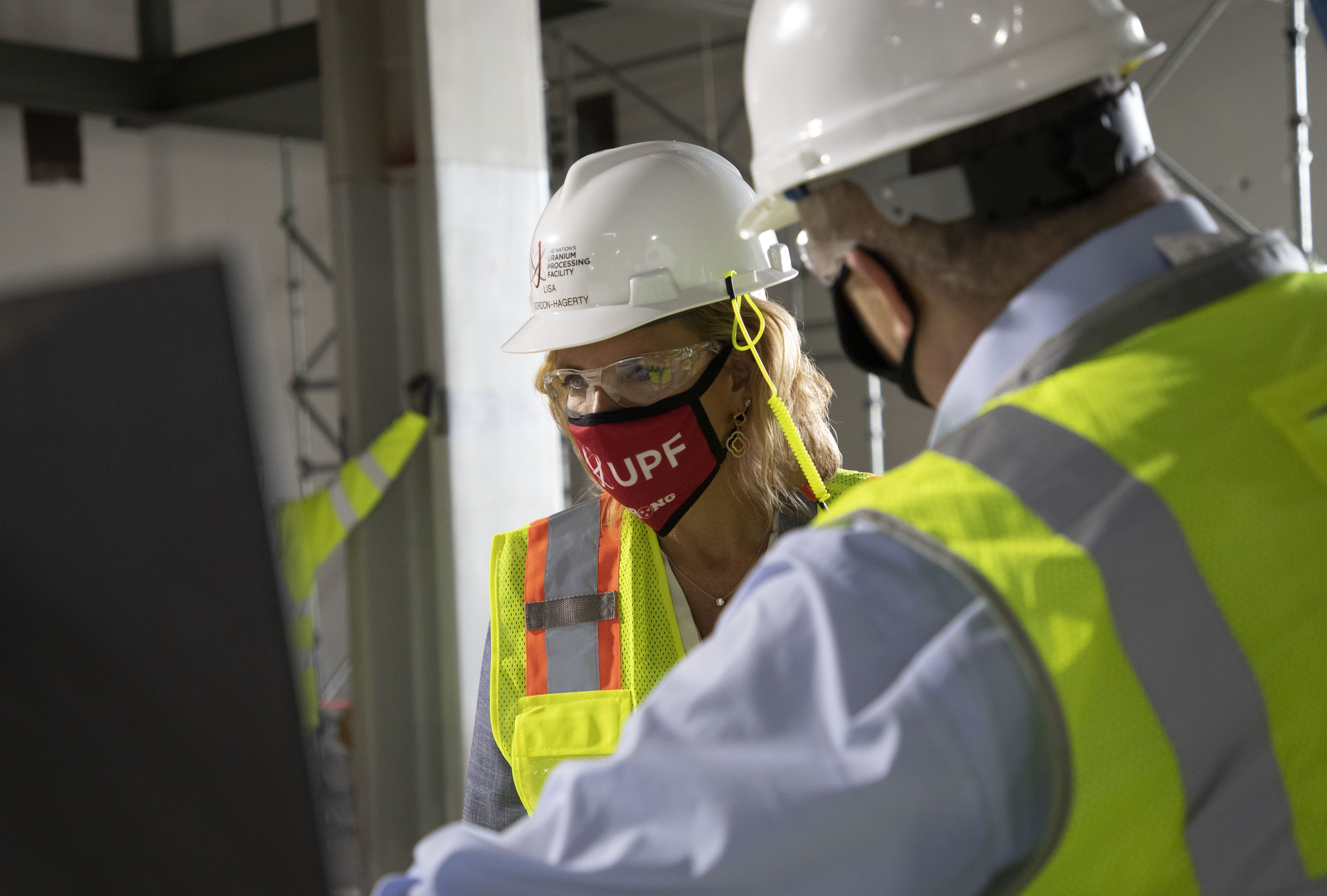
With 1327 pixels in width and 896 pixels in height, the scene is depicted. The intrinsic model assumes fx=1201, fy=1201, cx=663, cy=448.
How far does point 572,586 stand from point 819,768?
137 centimetres

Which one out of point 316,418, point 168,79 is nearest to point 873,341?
point 168,79

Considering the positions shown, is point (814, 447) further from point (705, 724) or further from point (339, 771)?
point (339, 771)

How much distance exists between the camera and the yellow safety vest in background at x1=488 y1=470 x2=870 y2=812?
204 centimetres

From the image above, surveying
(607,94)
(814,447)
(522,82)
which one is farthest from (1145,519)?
(607,94)

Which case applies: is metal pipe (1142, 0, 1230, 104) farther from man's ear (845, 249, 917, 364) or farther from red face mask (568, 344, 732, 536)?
man's ear (845, 249, 917, 364)

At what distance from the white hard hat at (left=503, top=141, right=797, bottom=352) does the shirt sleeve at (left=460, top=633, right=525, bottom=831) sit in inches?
24.6

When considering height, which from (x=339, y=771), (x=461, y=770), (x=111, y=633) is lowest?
(x=339, y=771)

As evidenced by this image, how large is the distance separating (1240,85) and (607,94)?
5806 mm

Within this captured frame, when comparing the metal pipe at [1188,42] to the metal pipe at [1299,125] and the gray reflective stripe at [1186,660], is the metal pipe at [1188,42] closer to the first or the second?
the metal pipe at [1299,125]

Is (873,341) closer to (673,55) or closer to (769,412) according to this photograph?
(769,412)

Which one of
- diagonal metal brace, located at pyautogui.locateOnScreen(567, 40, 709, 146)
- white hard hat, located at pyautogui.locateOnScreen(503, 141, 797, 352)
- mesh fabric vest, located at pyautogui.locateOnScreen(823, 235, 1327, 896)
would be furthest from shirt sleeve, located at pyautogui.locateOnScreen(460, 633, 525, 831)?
diagonal metal brace, located at pyautogui.locateOnScreen(567, 40, 709, 146)

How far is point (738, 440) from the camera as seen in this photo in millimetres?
2273

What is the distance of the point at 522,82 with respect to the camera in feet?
16.0

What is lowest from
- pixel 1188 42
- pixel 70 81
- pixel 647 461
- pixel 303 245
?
pixel 647 461
